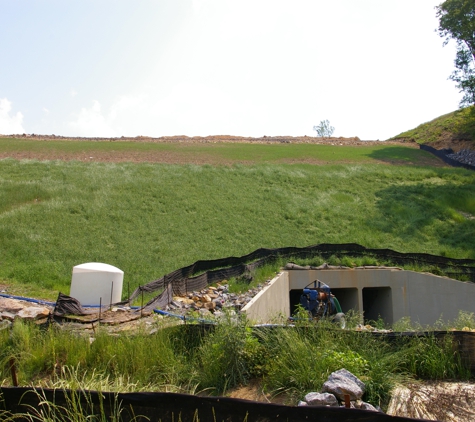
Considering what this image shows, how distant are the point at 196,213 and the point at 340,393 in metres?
16.8

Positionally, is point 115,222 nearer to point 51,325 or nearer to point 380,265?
point 380,265

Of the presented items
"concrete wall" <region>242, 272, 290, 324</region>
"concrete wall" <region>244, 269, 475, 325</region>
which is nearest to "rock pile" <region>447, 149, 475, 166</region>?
"concrete wall" <region>244, 269, 475, 325</region>

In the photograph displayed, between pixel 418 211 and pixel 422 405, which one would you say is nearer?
pixel 422 405

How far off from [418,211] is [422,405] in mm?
20629

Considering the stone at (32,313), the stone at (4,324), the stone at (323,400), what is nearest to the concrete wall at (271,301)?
the stone at (32,313)

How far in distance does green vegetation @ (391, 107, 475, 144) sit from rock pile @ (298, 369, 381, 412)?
113 ft

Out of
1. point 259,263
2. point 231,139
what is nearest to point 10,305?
point 259,263

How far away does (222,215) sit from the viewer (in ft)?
70.7

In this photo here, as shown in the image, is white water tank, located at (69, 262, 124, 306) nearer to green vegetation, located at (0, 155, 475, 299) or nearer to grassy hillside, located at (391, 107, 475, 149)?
green vegetation, located at (0, 155, 475, 299)

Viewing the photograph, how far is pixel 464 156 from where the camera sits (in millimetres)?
37750

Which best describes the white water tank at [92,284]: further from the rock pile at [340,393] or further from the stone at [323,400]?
the stone at [323,400]

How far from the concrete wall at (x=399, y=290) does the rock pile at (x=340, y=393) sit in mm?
10394

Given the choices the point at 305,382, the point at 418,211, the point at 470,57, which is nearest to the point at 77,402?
the point at 305,382

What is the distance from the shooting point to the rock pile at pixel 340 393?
4.85 metres
